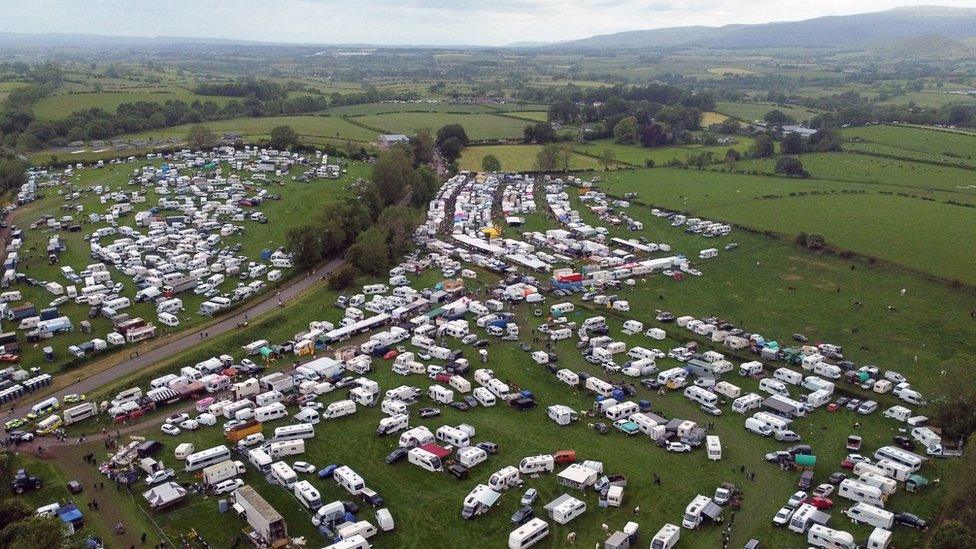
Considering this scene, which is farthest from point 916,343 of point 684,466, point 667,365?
point 684,466

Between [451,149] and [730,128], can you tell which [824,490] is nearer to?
[451,149]

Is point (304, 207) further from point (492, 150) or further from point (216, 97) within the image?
point (216, 97)

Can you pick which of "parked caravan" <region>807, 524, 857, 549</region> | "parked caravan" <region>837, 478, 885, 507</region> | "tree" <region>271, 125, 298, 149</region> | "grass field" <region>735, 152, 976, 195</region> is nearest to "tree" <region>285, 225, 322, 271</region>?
"parked caravan" <region>837, 478, 885, 507</region>

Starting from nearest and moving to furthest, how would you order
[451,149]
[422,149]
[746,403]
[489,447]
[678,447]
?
[489,447] → [678,447] → [746,403] → [422,149] → [451,149]

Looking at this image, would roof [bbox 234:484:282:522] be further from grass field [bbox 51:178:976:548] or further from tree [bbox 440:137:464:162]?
tree [bbox 440:137:464:162]

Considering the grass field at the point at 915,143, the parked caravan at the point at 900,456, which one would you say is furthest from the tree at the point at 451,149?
the parked caravan at the point at 900,456

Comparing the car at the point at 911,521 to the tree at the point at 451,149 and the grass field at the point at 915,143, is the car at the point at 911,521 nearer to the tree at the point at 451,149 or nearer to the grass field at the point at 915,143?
the grass field at the point at 915,143

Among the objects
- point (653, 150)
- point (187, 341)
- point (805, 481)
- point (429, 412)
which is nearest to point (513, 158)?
point (653, 150)
